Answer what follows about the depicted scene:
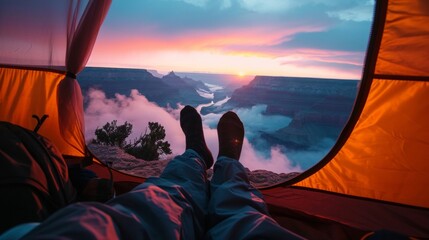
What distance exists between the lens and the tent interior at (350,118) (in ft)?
3.91

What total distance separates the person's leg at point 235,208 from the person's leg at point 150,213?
55mm

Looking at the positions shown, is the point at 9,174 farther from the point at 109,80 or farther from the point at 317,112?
the point at 109,80

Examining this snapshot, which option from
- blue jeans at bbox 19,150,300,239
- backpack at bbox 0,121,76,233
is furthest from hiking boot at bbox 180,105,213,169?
backpack at bbox 0,121,76,233

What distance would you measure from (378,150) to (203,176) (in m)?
0.82

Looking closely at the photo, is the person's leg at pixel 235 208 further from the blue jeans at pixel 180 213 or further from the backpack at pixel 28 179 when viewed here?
the backpack at pixel 28 179

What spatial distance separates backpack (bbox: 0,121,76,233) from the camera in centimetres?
79

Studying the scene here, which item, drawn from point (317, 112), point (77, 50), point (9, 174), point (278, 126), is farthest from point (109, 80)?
point (9, 174)

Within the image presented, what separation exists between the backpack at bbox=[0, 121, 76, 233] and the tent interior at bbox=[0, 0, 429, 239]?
572 mm

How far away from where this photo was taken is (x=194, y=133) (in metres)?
1.82

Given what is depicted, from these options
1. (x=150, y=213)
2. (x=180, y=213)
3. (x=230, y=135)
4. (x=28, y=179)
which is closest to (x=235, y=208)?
(x=180, y=213)

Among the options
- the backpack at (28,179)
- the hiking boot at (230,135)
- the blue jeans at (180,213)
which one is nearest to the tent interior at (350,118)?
the hiking boot at (230,135)

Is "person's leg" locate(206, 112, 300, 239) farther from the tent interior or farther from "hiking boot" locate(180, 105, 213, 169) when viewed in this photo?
the tent interior

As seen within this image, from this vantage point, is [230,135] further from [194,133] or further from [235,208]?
[235,208]

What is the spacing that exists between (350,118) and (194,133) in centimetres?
90
